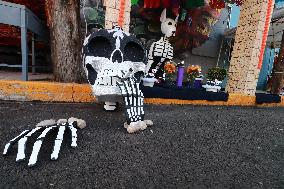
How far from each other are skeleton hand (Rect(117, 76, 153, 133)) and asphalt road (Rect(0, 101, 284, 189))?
8cm

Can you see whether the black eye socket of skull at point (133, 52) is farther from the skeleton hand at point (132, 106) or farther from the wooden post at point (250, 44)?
the wooden post at point (250, 44)

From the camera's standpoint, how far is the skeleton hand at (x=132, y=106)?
1822 mm

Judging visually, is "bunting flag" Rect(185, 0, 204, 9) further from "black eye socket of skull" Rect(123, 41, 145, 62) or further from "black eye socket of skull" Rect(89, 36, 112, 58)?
"black eye socket of skull" Rect(89, 36, 112, 58)

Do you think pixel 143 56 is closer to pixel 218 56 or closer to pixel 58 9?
pixel 58 9

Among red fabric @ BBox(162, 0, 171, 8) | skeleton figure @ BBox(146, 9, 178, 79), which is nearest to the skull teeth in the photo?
skeleton figure @ BBox(146, 9, 178, 79)

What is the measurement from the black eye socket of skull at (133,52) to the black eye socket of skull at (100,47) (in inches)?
7.2

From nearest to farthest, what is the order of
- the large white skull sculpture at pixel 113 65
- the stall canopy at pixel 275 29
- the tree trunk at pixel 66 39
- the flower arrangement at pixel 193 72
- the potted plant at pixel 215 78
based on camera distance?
the large white skull sculpture at pixel 113 65 → the tree trunk at pixel 66 39 → the potted plant at pixel 215 78 → the flower arrangement at pixel 193 72 → the stall canopy at pixel 275 29

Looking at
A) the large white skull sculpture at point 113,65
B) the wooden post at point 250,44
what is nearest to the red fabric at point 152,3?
the wooden post at point 250,44

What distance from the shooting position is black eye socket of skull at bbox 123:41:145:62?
2.19m

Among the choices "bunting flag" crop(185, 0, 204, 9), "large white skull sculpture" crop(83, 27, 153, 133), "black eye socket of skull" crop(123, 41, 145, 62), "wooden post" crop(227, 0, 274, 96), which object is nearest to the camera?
"large white skull sculpture" crop(83, 27, 153, 133)

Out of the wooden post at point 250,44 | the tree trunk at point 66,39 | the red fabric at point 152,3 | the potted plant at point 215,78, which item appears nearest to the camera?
the tree trunk at point 66,39

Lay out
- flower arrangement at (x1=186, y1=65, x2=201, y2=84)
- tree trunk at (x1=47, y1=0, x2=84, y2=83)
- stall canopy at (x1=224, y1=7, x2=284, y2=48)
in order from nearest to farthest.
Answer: tree trunk at (x1=47, y1=0, x2=84, y2=83)
flower arrangement at (x1=186, y1=65, x2=201, y2=84)
stall canopy at (x1=224, y1=7, x2=284, y2=48)

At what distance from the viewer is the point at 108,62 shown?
2.08 meters

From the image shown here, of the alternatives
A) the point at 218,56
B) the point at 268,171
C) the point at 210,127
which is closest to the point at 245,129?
the point at 210,127
